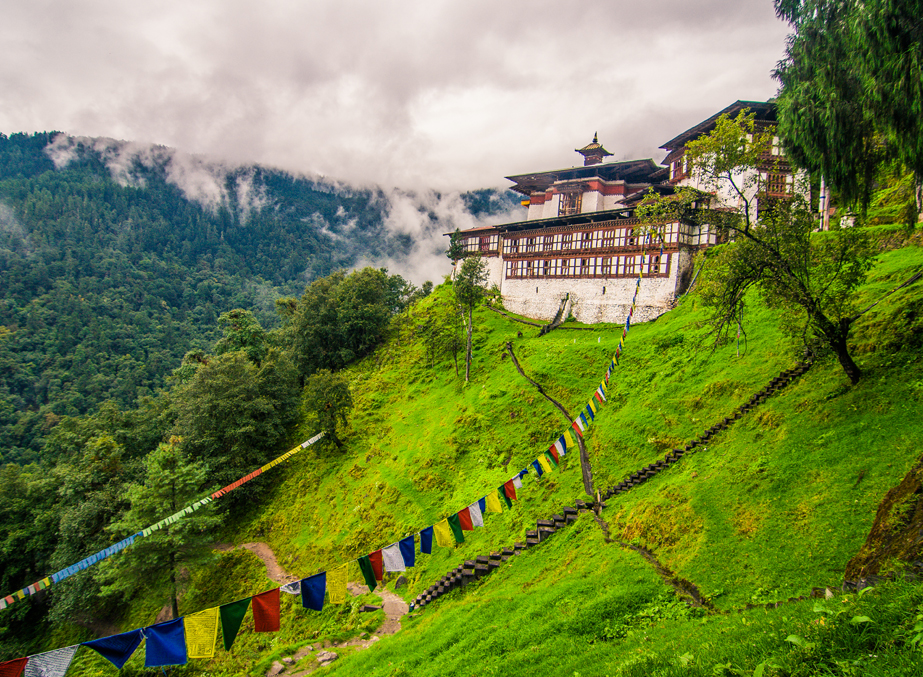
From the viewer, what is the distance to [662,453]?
24.8 m

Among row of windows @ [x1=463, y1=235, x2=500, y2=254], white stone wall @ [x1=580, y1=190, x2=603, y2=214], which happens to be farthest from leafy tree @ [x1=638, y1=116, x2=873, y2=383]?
row of windows @ [x1=463, y1=235, x2=500, y2=254]

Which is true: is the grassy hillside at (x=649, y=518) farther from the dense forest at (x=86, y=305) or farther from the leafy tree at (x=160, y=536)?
the dense forest at (x=86, y=305)

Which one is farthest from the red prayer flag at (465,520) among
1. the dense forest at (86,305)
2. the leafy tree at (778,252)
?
the dense forest at (86,305)

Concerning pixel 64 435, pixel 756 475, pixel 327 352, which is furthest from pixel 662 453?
pixel 64 435

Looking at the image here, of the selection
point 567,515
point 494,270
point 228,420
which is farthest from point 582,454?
point 494,270

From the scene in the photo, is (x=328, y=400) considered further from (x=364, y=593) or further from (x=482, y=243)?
(x=482, y=243)

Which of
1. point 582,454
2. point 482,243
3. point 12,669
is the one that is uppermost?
point 482,243

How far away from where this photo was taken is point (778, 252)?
17.9m

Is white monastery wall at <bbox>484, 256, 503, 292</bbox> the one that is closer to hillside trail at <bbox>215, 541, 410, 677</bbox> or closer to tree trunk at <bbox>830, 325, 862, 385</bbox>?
hillside trail at <bbox>215, 541, 410, 677</bbox>

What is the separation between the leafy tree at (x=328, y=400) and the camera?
147ft

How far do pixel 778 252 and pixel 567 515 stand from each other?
14.5m

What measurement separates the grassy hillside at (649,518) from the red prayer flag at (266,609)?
4207 mm

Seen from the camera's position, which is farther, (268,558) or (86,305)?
(86,305)

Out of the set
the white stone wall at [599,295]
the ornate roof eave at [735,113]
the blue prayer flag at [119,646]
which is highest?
the ornate roof eave at [735,113]
